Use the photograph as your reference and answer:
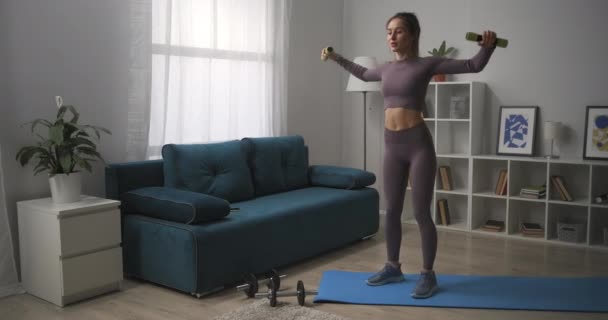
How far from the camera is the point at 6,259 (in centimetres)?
322

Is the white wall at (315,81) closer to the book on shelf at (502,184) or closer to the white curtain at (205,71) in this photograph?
the white curtain at (205,71)

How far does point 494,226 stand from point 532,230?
303mm

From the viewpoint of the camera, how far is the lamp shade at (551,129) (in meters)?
4.37

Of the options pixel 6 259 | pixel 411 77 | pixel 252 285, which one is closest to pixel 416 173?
pixel 411 77

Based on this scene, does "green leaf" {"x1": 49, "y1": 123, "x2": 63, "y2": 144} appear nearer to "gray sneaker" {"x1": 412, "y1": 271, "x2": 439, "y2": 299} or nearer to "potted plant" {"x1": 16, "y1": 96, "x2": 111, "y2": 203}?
"potted plant" {"x1": 16, "y1": 96, "x2": 111, "y2": 203}

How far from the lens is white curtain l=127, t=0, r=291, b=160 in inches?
151

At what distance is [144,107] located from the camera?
12.6ft

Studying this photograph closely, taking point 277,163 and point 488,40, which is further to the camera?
point 277,163

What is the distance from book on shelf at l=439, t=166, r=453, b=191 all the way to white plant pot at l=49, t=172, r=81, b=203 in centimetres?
303

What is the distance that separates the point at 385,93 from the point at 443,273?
48.5 inches

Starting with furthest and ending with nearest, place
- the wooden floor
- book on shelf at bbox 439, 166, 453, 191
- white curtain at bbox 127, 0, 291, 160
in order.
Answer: book on shelf at bbox 439, 166, 453, 191, white curtain at bbox 127, 0, 291, 160, the wooden floor

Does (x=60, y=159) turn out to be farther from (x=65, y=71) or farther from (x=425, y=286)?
(x=425, y=286)

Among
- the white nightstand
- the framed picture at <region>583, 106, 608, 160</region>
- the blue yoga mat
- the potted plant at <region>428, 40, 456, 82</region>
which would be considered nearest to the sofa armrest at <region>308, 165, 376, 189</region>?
the blue yoga mat

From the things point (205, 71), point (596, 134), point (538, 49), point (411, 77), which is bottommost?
point (596, 134)
